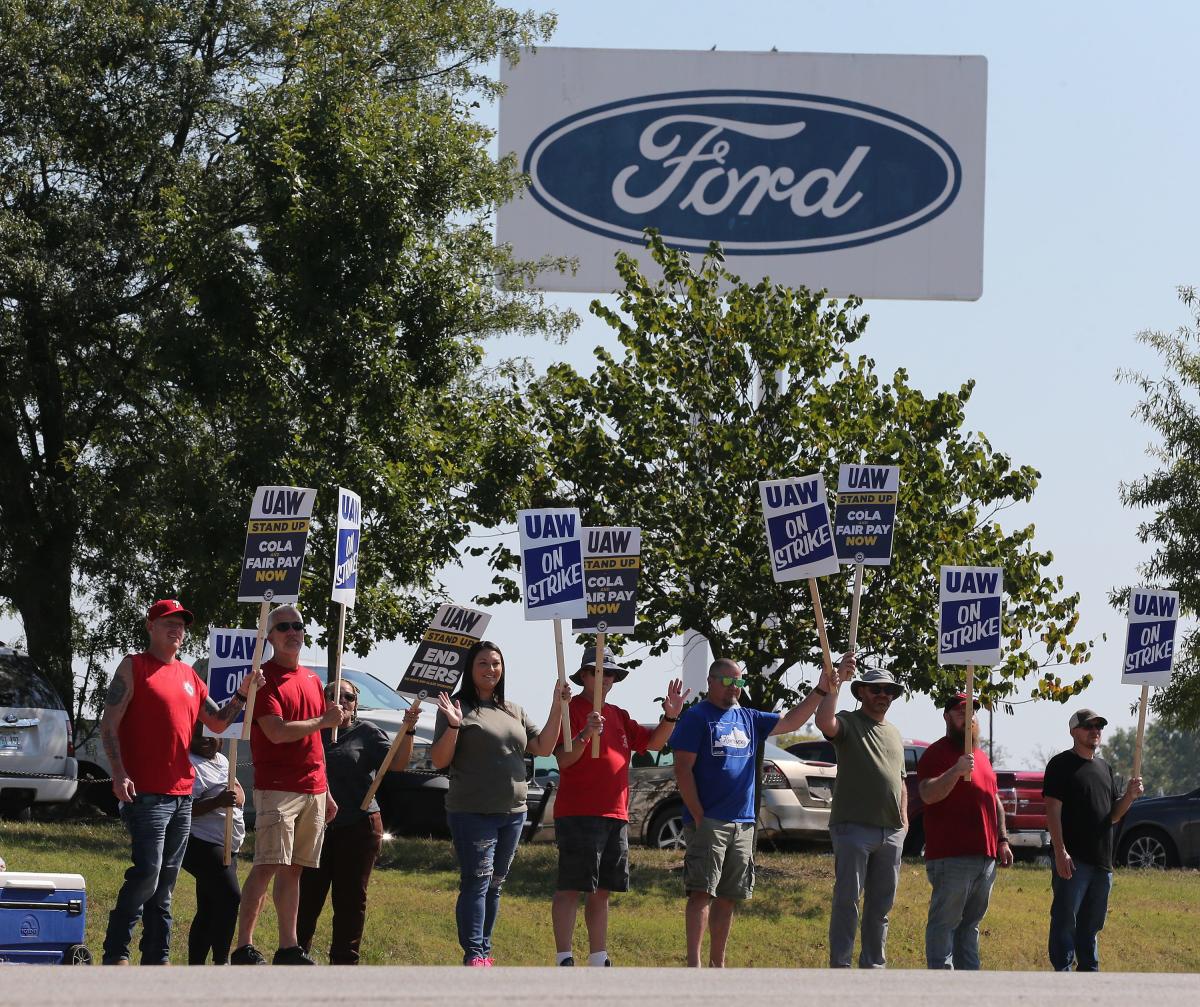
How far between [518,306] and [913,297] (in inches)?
437

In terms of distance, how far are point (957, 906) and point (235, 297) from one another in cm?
995

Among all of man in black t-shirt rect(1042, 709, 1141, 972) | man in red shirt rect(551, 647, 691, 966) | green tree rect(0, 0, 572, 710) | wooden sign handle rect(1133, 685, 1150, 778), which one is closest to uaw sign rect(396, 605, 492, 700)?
man in red shirt rect(551, 647, 691, 966)

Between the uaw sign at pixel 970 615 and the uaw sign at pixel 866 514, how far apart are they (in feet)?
1.51

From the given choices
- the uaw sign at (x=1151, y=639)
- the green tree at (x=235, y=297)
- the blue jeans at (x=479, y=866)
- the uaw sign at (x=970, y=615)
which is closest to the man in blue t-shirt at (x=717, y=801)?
the blue jeans at (x=479, y=866)

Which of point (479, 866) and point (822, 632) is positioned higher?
point (822, 632)

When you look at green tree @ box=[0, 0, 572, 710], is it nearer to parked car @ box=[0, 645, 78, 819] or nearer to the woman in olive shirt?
parked car @ box=[0, 645, 78, 819]

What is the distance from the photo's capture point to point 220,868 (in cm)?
1070

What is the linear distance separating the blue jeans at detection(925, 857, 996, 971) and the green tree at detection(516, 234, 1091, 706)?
688 cm

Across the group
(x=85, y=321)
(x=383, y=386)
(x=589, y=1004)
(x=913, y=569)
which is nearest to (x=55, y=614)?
(x=85, y=321)

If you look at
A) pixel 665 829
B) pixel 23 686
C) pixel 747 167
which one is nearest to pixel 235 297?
pixel 23 686

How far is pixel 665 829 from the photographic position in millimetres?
20141

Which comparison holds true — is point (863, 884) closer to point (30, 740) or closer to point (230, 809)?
point (230, 809)

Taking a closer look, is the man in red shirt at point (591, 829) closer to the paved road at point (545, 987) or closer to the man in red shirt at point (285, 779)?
the man in red shirt at point (285, 779)

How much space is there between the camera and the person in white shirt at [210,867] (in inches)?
417
